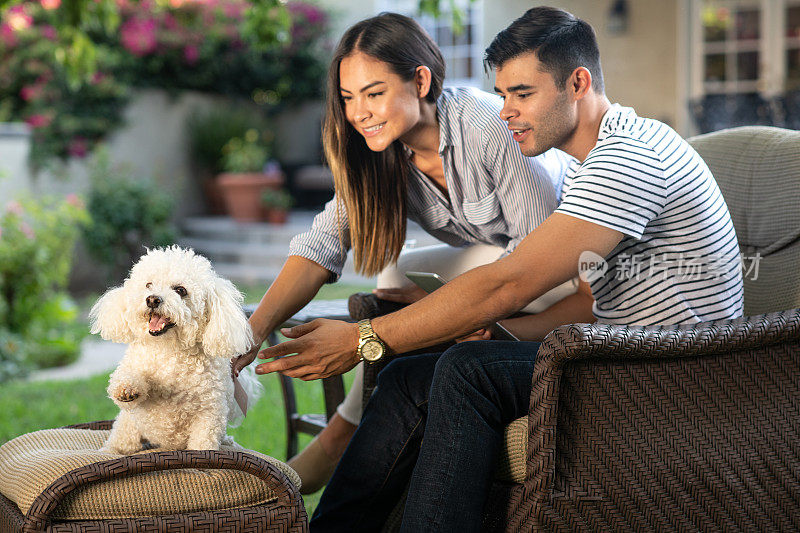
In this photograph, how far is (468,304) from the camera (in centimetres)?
166

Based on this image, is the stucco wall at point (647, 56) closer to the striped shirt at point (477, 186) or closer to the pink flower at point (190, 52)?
the pink flower at point (190, 52)

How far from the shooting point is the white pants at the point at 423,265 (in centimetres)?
228

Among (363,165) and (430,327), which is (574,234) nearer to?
(430,327)

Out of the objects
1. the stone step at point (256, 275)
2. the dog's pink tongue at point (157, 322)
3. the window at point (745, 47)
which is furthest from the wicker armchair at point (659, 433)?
the window at point (745, 47)

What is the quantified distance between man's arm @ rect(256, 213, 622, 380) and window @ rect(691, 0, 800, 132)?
6602mm

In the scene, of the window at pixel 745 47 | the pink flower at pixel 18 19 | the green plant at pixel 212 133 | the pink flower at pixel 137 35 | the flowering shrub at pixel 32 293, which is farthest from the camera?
the green plant at pixel 212 133

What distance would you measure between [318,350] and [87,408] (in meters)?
2.64

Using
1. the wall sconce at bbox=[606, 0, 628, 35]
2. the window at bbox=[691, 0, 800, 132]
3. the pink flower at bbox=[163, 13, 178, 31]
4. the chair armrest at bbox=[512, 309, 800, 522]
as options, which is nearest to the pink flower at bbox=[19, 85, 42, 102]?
the pink flower at bbox=[163, 13, 178, 31]

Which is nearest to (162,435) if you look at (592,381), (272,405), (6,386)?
(592,381)

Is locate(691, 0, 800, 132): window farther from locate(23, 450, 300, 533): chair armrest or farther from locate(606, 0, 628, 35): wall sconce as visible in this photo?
locate(23, 450, 300, 533): chair armrest

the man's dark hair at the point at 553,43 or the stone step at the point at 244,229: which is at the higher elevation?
the man's dark hair at the point at 553,43

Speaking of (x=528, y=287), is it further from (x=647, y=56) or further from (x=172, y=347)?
(x=647, y=56)

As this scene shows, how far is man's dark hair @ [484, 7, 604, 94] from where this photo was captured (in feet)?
5.95

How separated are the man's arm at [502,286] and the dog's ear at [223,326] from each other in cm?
32
